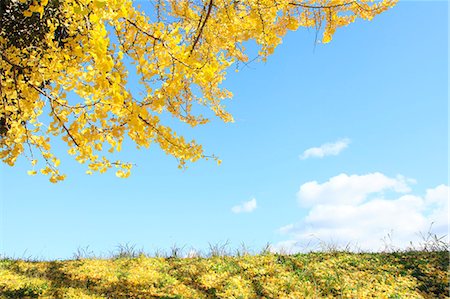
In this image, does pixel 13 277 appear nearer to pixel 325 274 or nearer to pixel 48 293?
pixel 48 293

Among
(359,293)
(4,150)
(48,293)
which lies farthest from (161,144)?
(359,293)

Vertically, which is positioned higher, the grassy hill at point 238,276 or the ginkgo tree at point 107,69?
the ginkgo tree at point 107,69

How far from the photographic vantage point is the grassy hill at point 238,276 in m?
6.02

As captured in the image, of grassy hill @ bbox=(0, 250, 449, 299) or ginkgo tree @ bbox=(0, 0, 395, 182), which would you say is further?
grassy hill @ bbox=(0, 250, 449, 299)

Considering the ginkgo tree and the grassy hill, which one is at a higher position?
the ginkgo tree

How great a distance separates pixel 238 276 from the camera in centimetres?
666

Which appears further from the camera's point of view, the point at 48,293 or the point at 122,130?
the point at 48,293

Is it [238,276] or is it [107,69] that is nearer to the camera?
[107,69]

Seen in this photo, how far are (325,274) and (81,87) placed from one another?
5085 mm

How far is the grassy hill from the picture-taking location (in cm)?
602

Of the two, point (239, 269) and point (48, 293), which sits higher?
point (239, 269)

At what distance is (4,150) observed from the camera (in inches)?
182

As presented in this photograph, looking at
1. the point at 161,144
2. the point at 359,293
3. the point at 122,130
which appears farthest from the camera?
the point at 359,293

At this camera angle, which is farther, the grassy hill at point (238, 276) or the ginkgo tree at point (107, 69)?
the grassy hill at point (238, 276)
